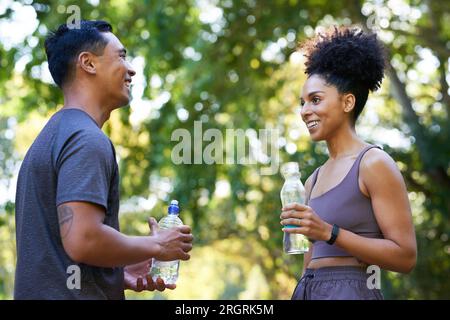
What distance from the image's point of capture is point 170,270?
3.96m

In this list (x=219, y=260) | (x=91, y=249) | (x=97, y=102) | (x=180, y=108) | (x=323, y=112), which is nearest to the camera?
(x=91, y=249)

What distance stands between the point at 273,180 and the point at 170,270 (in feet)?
31.6

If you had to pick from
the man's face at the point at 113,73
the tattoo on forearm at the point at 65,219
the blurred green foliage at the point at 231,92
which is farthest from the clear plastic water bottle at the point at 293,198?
the blurred green foliage at the point at 231,92

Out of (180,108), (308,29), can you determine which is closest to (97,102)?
(180,108)

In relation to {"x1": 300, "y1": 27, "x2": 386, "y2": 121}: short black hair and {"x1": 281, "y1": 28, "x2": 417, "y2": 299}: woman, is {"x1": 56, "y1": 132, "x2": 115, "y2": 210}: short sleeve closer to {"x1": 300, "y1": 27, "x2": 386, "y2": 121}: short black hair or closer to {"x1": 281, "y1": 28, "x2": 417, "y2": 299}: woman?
{"x1": 281, "y1": 28, "x2": 417, "y2": 299}: woman

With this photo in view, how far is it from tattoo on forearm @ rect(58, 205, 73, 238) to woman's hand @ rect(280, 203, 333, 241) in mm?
910

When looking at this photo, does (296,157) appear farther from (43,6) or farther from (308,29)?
(43,6)

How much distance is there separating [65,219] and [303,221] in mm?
995

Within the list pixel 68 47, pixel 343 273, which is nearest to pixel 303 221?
pixel 343 273

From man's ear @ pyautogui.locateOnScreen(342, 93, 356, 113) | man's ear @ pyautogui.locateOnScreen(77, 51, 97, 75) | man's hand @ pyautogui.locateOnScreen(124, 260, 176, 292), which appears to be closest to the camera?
man's ear @ pyautogui.locateOnScreen(77, 51, 97, 75)

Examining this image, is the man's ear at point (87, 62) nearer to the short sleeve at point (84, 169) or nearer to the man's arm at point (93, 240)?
the short sleeve at point (84, 169)

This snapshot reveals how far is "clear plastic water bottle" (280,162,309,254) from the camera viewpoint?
12.2 ft

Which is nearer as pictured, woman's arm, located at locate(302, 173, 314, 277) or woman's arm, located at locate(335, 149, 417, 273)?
woman's arm, located at locate(335, 149, 417, 273)

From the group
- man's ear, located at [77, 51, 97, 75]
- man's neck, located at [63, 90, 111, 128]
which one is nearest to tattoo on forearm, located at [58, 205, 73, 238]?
man's neck, located at [63, 90, 111, 128]
